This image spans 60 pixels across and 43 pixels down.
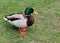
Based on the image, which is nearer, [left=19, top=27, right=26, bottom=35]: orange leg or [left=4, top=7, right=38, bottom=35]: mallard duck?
[left=4, top=7, right=38, bottom=35]: mallard duck

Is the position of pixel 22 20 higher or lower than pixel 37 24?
higher

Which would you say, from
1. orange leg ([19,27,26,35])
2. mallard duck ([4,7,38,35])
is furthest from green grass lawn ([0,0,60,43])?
mallard duck ([4,7,38,35])

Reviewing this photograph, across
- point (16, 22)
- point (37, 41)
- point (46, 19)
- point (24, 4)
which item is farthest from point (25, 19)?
point (24, 4)

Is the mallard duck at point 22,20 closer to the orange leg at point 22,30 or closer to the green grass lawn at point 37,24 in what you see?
the orange leg at point 22,30

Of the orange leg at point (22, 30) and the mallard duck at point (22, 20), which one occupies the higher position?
the mallard duck at point (22, 20)

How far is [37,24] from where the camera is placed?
560 centimetres

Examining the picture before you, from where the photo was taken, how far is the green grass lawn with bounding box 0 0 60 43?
16.6ft

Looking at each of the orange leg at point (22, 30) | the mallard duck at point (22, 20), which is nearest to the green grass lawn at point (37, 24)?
the orange leg at point (22, 30)

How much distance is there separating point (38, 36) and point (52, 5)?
66.5 inches

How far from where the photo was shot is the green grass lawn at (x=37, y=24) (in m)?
5.06

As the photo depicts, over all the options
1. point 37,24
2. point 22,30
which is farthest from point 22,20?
point 37,24

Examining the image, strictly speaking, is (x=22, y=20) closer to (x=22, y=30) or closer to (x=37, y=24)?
(x=22, y=30)

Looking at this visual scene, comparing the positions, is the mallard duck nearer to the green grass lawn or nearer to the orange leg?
the orange leg

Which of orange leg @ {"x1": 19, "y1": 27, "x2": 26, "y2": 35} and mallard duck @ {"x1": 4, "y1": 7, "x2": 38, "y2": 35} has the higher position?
mallard duck @ {"x1": 4, "y1": 7, "x2": 38, "y2": 35}
